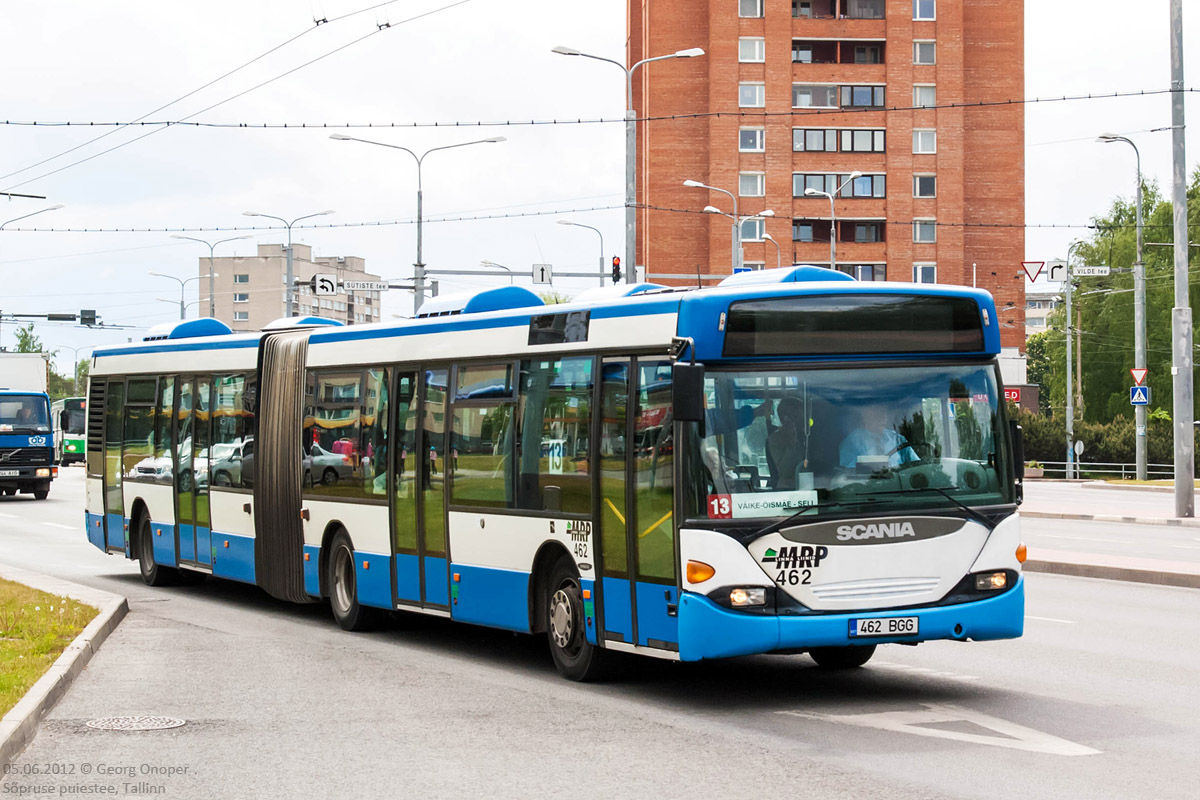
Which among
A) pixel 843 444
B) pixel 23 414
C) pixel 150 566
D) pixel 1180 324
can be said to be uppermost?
pixel 1180 324

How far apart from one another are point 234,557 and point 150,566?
108 inches

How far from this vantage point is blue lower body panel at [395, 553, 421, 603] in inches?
542

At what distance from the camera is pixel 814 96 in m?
85.5

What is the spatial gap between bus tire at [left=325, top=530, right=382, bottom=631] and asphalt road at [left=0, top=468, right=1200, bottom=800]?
197 millimetres

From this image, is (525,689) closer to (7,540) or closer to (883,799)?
(883,799)

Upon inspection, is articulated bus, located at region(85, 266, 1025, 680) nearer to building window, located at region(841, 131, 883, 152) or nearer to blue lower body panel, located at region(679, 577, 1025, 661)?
blue lower body panel, located at region(679, 577, 1025, 661)

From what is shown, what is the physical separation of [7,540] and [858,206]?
209 feet

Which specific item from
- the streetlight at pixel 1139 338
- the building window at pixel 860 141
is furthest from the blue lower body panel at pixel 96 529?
the building window at pixel 860 141

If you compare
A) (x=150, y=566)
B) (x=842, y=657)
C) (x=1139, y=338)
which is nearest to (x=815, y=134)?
(x=1139, y=338)

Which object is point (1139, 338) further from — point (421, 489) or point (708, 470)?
point (708, 470)

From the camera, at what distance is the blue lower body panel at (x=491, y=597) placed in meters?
12.1

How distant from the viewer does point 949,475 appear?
1043 centimetres

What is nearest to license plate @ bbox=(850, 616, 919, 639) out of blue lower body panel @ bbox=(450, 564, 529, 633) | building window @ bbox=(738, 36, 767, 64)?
blue lower body panel @ bbox=(450, 564, 529, 633)

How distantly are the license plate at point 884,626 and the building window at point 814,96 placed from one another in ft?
254
